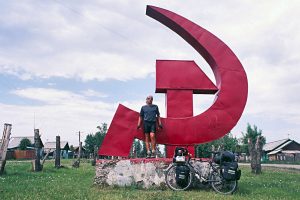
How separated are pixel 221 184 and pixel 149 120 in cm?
271

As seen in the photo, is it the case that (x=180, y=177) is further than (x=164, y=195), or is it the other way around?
(x=180, y=177)

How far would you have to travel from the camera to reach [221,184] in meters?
10.0

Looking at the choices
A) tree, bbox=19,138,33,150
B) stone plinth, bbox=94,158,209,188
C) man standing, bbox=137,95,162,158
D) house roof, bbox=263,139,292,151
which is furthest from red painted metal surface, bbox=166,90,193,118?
tree, bbox=19,138,33,150

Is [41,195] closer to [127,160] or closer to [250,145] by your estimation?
[127,160]

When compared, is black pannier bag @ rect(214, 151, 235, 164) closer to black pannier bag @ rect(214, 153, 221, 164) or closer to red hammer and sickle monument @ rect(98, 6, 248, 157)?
black pannier bag @ rect(214, 153, 221, 164)

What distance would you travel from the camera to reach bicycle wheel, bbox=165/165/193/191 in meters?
10.0

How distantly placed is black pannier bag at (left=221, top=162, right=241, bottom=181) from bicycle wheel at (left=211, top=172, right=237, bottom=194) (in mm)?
249

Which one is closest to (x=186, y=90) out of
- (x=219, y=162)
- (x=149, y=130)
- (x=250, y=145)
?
(x=149, y=130)

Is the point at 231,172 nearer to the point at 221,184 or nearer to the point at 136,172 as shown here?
the point at 221,184

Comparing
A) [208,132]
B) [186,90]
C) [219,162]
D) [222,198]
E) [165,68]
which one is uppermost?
[165,68]

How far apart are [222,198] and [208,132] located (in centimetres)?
292

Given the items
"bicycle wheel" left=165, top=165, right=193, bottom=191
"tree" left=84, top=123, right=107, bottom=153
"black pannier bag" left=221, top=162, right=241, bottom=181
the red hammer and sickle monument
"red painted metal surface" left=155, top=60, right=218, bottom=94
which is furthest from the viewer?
"tree" left=84, top=123, right=107, bottom=153

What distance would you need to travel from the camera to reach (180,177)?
32.6 ft

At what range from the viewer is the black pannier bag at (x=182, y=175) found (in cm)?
995
